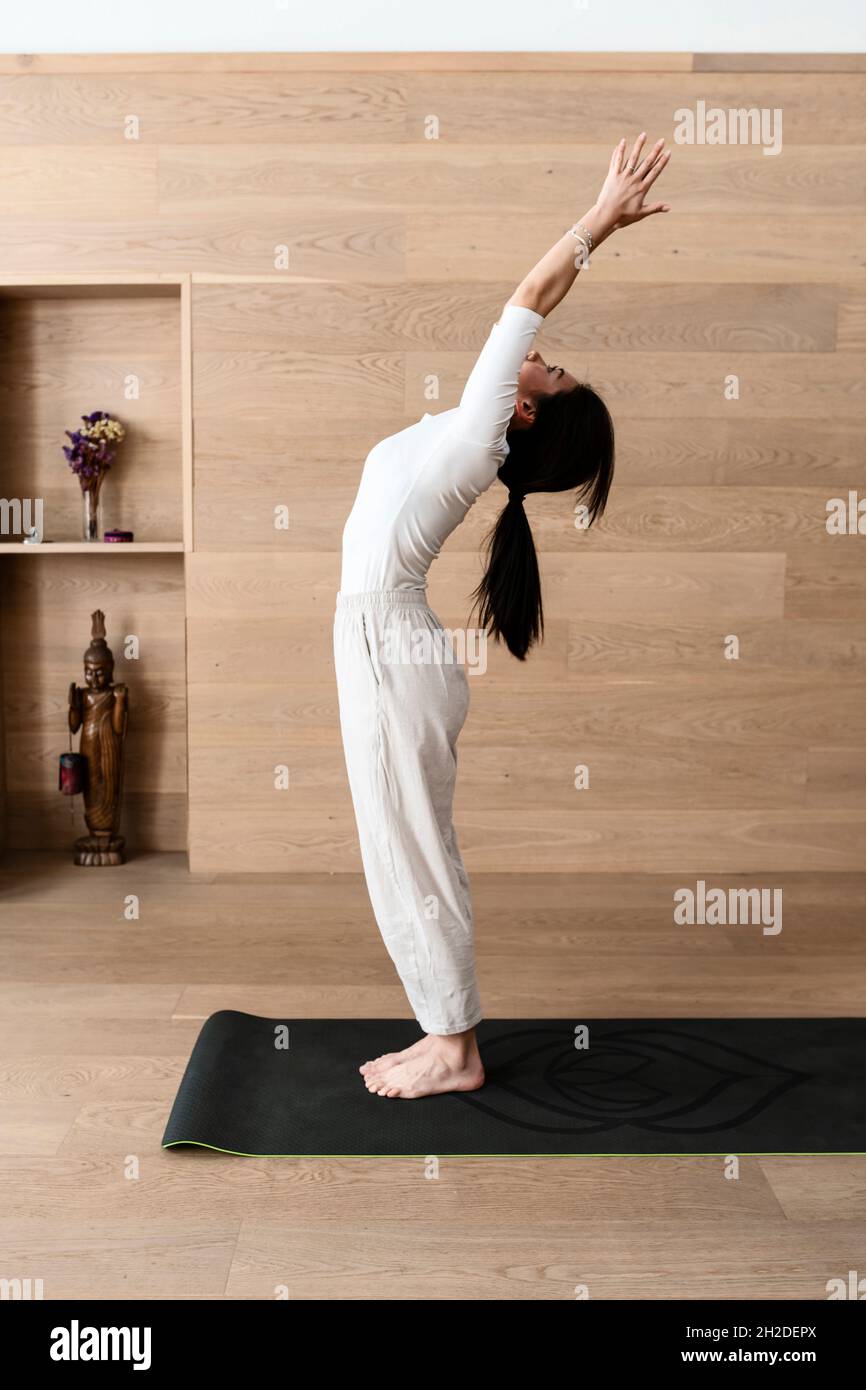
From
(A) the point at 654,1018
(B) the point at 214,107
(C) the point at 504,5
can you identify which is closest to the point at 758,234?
(C) the point at 504,5

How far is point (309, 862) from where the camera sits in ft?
11.6

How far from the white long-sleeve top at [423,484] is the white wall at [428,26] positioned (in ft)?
6.10

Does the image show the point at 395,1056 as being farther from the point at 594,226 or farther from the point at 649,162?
the point at 649,162

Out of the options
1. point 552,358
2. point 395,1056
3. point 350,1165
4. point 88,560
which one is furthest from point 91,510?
point 350,1165

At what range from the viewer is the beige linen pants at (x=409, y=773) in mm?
2045

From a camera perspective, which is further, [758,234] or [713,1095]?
[758,234]

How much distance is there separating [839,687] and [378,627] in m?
1.93

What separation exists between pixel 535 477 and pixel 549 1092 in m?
1.10

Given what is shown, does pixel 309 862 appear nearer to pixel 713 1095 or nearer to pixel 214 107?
pixel 713 1095

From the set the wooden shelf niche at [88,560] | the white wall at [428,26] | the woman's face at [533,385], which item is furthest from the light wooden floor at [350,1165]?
the white wall at [428,26]

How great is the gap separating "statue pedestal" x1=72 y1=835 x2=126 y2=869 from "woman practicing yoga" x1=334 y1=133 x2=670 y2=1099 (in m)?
1.69

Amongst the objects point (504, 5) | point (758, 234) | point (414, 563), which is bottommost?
point (414, 563)

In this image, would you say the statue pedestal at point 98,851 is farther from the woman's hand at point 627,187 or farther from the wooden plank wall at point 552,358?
the woman's hand at point 627,187

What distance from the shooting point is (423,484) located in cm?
203
